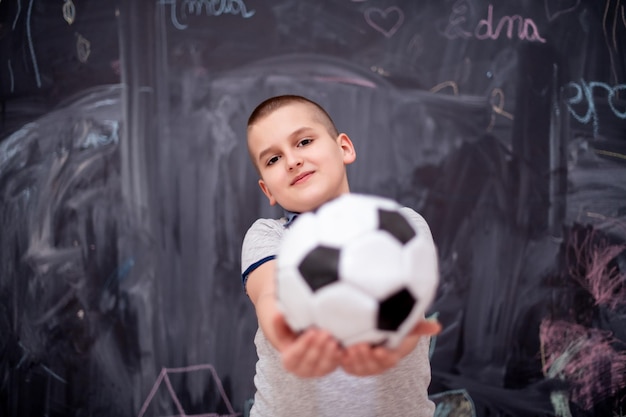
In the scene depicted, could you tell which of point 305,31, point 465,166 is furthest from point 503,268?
point 305,31

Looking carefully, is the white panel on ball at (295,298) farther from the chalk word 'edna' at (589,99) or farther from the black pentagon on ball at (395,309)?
the chalk word 'edna' at (589,99)

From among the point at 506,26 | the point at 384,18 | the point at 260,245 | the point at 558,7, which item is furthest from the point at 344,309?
the point at 558,7

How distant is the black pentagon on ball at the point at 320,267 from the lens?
2.30 feet

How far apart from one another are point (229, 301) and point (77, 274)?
1.79 feet

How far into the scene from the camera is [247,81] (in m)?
1.87

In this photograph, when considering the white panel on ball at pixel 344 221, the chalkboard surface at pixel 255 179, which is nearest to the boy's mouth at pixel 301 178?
the white panel on ball at pixel 344 221

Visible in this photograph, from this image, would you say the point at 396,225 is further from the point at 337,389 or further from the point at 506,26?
the point at 506,26

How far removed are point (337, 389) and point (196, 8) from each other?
1.42 meters

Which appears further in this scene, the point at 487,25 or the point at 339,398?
the point at 487,25

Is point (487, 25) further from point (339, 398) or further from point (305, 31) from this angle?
point (339, 398)

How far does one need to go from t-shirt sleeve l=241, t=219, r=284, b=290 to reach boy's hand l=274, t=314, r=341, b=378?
0.33 meters

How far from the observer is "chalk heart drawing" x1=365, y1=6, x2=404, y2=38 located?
6.19 ft

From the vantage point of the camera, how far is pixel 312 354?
716 mm

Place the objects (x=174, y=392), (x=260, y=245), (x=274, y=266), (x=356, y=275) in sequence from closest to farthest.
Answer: (x=356, y=275), (x=274, y=266), (x=260, y=245), (x=174, y=392)
